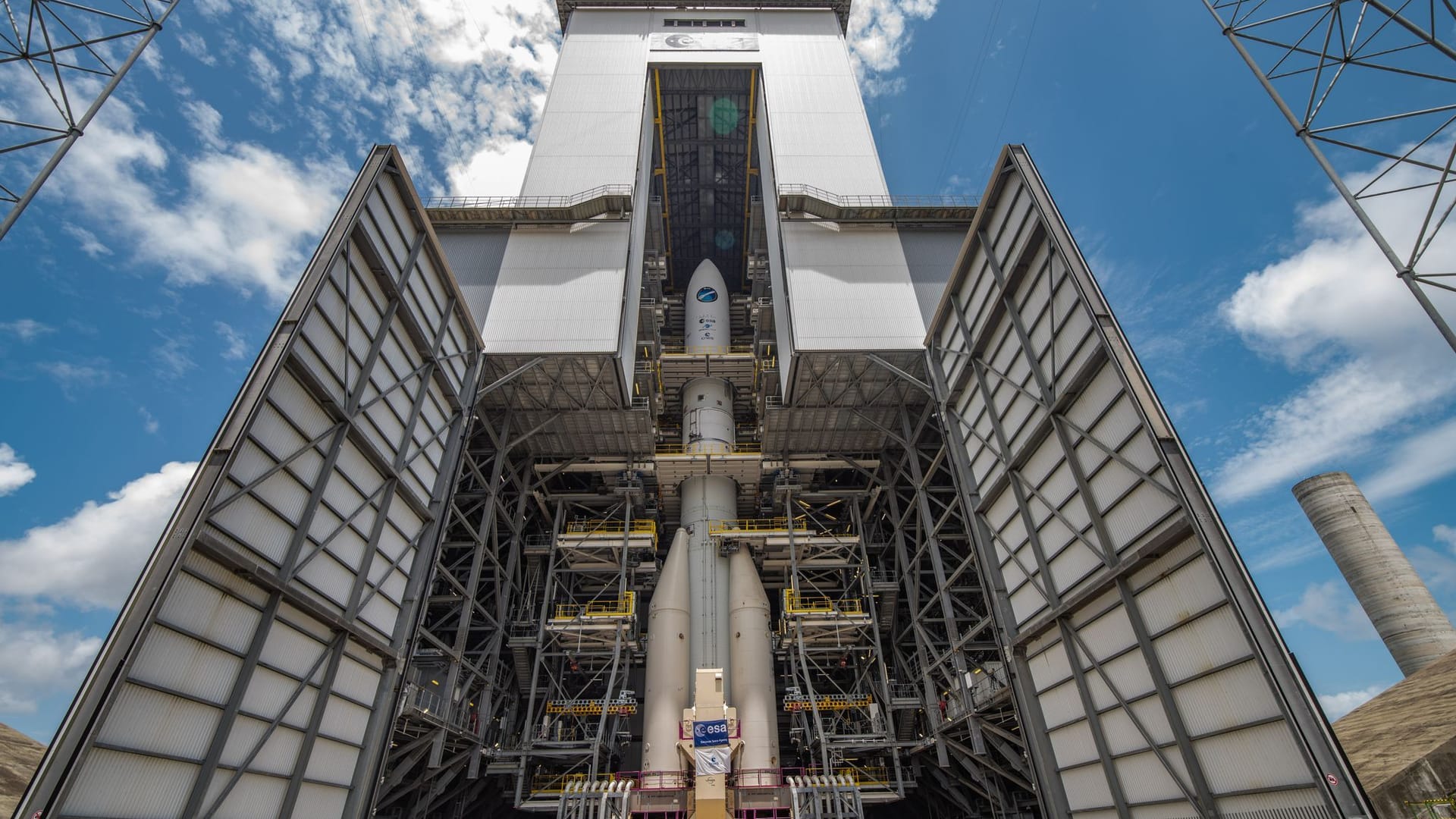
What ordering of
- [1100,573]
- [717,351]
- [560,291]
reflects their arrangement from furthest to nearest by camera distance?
[717,351], [560,291], [1100,573]

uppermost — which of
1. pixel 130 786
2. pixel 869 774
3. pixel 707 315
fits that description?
pixel 707 315

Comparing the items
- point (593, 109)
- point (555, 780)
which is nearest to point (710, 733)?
point (555, 780)

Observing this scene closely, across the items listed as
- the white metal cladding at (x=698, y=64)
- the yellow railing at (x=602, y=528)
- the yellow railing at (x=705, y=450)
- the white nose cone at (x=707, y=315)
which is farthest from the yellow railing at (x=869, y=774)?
the white metal cladding at (x=698, y=64)

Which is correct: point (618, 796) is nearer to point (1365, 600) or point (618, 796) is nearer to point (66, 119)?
point (66, 119)

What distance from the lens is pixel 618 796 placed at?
1925 cm

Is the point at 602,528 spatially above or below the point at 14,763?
above

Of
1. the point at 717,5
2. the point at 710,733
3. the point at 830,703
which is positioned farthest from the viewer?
the point at 717,5

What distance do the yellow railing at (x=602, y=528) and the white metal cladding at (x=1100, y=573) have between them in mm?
13389

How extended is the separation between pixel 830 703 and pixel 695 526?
27.3 ft

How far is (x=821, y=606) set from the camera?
27984 millimetres

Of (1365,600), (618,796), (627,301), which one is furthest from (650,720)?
(1365,600)

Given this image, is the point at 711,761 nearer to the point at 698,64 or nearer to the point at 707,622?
the point at 707,622

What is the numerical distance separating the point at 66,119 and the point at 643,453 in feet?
64.8

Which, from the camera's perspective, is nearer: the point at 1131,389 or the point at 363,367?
the point at 1131,389
